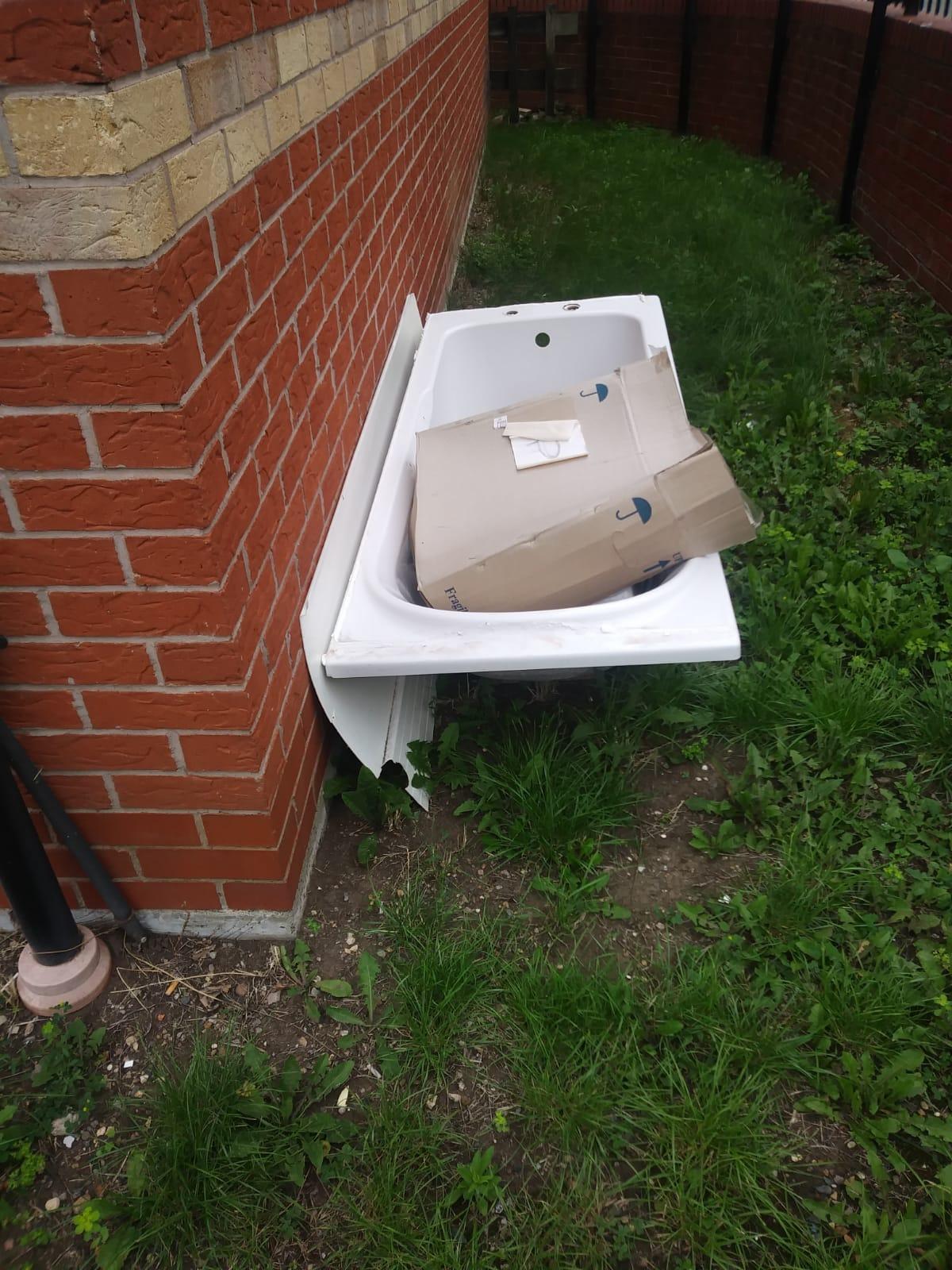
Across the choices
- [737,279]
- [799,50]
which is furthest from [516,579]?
[799,50]

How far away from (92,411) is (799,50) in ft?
25.8

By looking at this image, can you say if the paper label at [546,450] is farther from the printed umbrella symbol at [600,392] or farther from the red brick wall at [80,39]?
the red brick wall at [80,39]

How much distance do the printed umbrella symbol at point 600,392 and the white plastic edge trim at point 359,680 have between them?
0.64 meters

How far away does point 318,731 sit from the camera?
2049 mm

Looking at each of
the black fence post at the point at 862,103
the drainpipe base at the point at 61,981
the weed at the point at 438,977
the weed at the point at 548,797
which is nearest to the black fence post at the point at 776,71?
the black fence post at the point at 862,103

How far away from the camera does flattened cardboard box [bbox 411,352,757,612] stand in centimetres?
207

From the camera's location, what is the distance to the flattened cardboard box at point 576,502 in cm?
207

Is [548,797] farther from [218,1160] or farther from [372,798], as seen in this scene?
Result: [218,1160]

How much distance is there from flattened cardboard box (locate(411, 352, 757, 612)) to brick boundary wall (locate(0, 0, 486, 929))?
33cm

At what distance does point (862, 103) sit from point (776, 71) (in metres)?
2.37

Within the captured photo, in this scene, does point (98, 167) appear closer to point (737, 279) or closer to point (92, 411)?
point (92, 411)

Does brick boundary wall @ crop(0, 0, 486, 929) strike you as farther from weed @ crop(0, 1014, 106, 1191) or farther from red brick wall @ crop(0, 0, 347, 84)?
weed @ crop(0, 1014, 106, 1191)

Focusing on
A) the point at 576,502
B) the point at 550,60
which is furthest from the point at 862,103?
the point at 550,60

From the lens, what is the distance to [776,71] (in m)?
7.62
